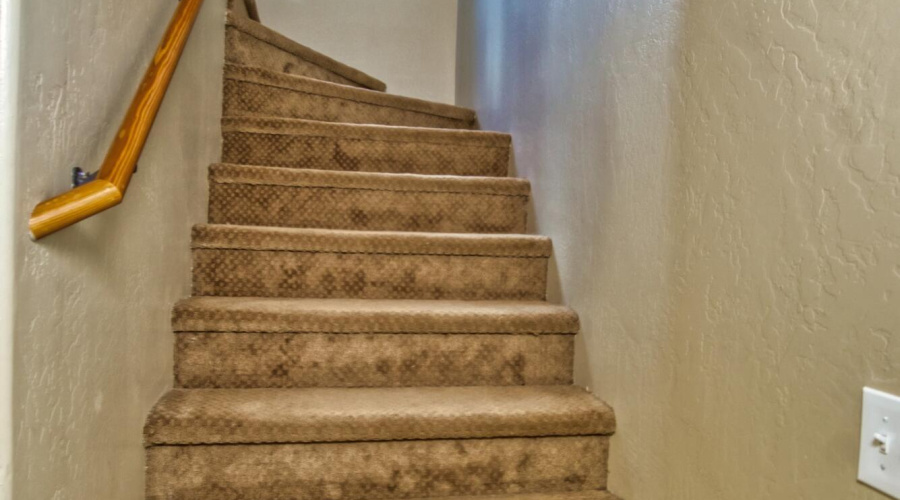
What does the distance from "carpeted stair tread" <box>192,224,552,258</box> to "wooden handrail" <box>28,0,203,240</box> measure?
546 mm

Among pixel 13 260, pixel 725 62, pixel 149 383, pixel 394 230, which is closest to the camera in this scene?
pixel 13 260

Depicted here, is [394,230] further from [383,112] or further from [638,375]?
[638,375]

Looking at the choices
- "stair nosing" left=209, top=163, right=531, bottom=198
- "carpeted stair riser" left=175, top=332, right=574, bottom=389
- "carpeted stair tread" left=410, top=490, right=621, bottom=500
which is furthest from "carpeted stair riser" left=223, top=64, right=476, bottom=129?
"carpeted stair tread" left=410, top=490, right=621, bottom=500

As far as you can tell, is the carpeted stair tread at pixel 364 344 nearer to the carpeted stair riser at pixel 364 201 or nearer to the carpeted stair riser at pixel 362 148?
the carpeted stair riser at pixel 364 201

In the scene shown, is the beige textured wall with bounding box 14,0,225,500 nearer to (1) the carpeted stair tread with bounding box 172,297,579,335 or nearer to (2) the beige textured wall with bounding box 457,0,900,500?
(1) the carpeted stair tread with bounding box 172,297,579,335

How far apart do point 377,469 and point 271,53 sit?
1.72 metres

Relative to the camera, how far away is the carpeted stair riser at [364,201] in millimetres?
1832

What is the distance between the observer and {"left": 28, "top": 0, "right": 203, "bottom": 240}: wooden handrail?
731 mm

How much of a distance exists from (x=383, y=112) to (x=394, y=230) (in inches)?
30.5

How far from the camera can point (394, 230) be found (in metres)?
1.94

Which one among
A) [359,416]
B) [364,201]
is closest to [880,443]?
[359,416]

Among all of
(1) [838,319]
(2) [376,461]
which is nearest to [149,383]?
(2) [376,461]

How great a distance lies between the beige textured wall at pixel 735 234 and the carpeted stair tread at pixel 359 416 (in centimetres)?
15

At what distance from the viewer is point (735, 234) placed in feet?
3.15
